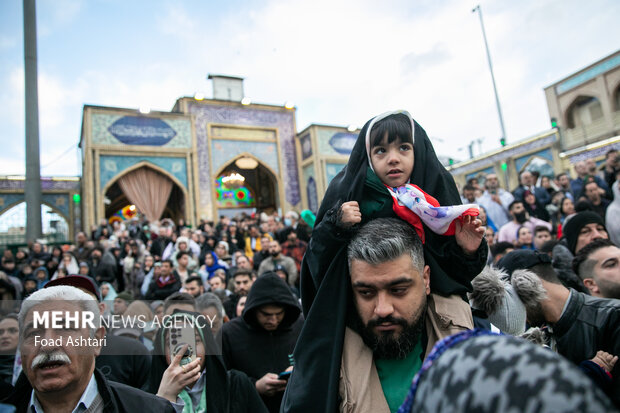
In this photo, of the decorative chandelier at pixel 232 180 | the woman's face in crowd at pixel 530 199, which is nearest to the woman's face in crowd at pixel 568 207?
the woman's face in crowd at pixel 530 199

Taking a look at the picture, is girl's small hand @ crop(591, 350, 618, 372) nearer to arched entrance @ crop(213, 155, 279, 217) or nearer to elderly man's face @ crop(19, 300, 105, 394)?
elderly man's face @ crop(19, 300, 105, 394)


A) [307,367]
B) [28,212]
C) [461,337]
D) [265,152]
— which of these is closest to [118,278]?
[28,212]

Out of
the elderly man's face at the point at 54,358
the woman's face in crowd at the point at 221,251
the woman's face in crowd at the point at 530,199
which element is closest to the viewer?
the elderly man's face at the point at 54,358

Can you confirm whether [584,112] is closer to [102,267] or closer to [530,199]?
[530,199]

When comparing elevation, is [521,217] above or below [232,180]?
below

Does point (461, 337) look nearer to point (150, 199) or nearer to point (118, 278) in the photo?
point (118, 278)

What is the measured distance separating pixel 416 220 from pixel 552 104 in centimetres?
2452

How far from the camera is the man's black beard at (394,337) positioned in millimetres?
1442

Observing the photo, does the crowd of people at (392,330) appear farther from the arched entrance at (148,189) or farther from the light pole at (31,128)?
the arched entrance at (148,189)

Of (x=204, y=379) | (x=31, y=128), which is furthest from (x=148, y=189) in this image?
(x=204, y=379)

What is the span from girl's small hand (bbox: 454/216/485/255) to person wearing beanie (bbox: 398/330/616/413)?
0.93m

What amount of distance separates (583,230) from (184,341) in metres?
3.69

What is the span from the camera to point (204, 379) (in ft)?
8.77

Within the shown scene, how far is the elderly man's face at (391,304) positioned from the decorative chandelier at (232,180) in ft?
61.8
